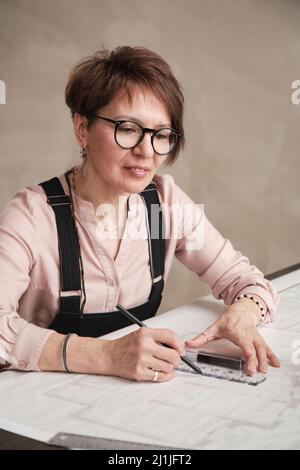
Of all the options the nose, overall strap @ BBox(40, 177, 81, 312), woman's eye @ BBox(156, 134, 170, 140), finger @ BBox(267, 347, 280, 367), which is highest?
woman's eye @ BBox(156, 134, 170, 140)

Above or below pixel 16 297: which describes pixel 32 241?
above

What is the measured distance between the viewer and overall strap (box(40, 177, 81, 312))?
5.77 ft

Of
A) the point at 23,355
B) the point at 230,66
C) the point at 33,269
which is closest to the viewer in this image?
the point at 23,355

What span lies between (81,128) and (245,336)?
31.3 inches

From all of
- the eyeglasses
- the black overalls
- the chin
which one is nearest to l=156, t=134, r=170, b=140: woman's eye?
the eyeglasses

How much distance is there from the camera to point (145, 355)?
134 centimetres

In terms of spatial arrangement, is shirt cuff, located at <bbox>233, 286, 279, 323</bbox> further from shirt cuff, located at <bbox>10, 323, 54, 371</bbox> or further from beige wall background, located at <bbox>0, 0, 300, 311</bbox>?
beige wall background, located at <bbox>0, 0, 300, 311</bbox>

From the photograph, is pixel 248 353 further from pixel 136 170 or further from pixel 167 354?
pixel 136 170

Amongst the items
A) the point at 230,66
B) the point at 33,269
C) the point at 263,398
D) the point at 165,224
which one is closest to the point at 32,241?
the point at 33,269

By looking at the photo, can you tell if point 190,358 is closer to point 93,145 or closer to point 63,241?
point 63,241

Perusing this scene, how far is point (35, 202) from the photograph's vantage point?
1738 millimetres

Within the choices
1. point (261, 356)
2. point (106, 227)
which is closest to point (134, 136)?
point (106, 227)

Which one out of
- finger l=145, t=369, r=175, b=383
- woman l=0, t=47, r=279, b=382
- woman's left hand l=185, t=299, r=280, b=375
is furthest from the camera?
woman l=0, t=47, r=279, b=382
